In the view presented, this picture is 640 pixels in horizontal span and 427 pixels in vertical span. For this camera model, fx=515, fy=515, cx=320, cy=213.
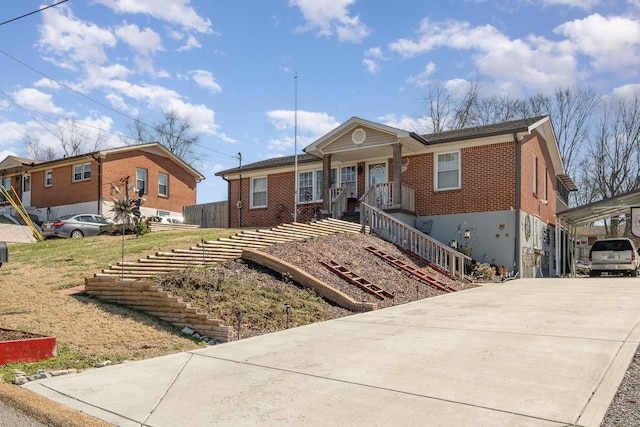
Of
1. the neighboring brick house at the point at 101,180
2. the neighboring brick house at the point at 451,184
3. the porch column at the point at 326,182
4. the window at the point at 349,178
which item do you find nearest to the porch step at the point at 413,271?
the neighboring brick house at the point at 451,184

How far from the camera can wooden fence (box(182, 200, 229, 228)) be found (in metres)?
27.6

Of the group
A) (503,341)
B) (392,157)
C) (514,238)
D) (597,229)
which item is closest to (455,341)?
(503,341)

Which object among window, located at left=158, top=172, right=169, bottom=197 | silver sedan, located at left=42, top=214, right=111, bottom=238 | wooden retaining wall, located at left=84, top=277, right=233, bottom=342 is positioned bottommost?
wooden retaining wall, located at left=84, top=277, right=233, bottom=342

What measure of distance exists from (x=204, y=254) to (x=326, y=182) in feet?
34.1

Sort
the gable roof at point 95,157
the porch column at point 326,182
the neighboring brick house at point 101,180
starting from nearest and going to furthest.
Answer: the porch column at point 326,182, the neighboring brick house at point 101,180, the gable roof at point 95,157

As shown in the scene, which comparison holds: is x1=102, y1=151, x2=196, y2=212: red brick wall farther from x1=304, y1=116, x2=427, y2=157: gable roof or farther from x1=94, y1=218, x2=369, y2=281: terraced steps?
x1=94, y1=218, x2=369, y2=281: terraced steps

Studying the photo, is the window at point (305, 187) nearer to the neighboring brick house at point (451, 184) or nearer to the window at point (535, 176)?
the neighboring brick house at point (451, 184)

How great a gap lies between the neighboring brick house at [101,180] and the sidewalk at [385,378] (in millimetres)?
23866

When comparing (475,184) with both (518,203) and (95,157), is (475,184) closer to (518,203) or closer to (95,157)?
(518,203)

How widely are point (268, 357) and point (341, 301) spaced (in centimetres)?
383

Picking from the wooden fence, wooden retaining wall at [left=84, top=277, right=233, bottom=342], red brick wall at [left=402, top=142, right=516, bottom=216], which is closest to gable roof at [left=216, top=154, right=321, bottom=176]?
the wooden fence

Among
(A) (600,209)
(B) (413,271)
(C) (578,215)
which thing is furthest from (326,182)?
(A) (600,209)

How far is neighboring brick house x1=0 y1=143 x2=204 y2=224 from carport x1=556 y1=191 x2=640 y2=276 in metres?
21.9

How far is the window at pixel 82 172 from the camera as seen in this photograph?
3061 cm
